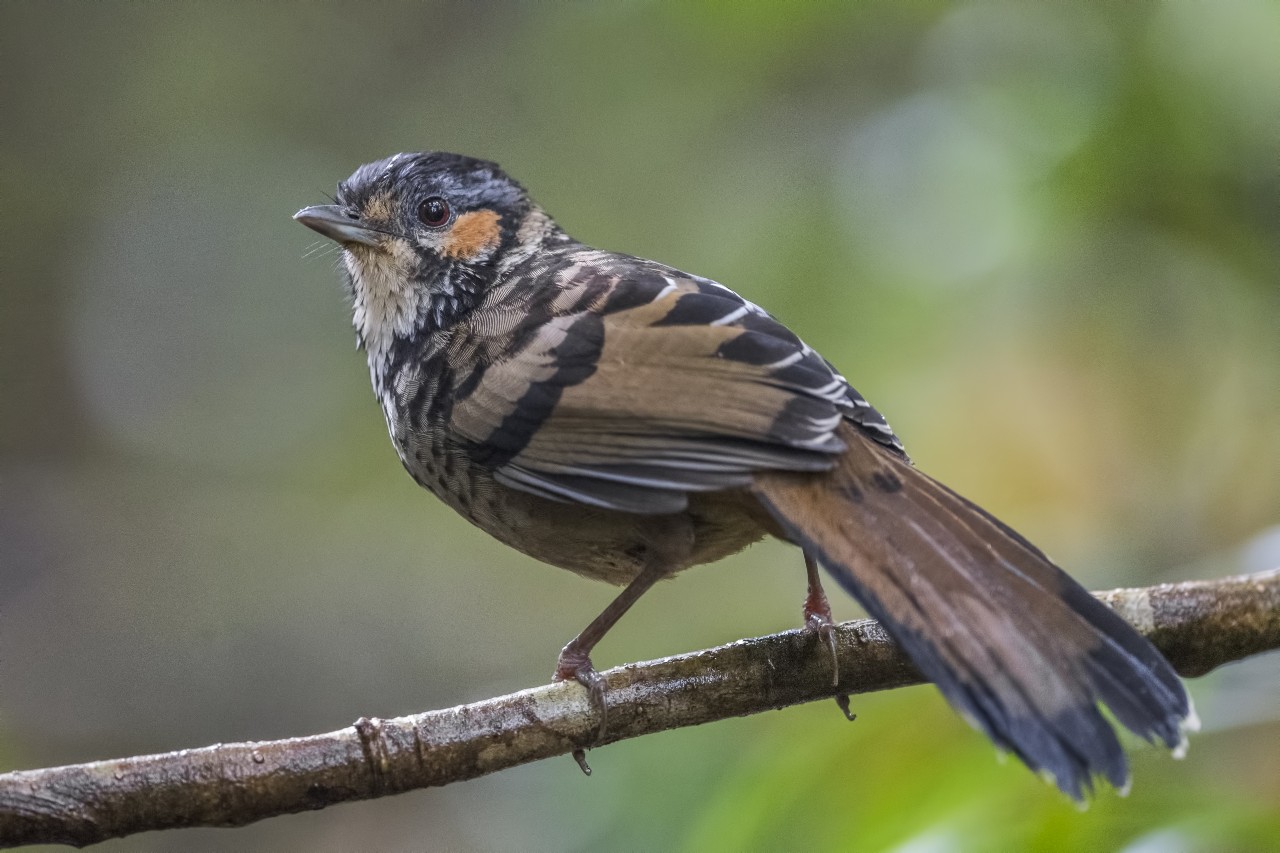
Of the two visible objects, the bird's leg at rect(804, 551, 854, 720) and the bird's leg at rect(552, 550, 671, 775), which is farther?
the bird's leg at rect(804, 551, 854, 720)

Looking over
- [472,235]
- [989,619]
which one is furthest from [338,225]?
[989,619]

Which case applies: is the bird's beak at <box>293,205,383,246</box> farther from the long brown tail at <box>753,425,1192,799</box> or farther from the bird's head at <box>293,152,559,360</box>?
the long brown tail at <box>753,425,1192,799</box>

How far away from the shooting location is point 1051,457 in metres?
5.02

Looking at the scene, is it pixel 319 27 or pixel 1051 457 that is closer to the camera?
pixel 1051 457

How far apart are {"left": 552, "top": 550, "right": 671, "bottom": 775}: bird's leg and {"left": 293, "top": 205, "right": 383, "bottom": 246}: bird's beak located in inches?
50.7

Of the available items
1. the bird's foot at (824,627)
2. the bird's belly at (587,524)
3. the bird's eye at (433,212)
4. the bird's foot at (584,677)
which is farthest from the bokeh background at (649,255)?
the bird's eye at (433,212)

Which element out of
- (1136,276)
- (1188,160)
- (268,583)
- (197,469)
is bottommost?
(268,583)

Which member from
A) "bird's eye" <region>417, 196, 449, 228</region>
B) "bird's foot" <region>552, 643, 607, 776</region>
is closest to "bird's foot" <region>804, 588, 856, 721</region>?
"bird's foot" <region>552, 643, 607, 776</region>

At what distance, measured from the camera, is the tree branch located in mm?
2404

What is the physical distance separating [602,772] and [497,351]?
1.66 m

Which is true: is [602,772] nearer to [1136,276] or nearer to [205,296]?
[1136,276]

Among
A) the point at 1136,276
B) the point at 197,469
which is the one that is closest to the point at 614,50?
the point at 1136,276

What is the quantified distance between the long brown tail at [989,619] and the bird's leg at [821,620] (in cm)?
29

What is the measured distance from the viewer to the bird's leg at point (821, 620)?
2.89 metres
